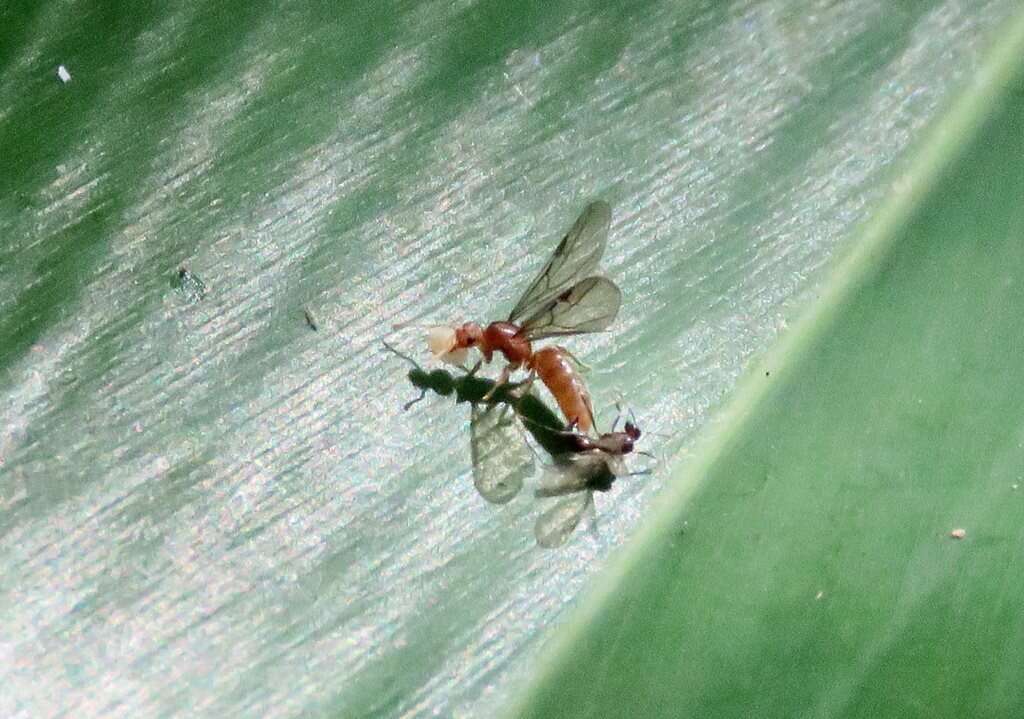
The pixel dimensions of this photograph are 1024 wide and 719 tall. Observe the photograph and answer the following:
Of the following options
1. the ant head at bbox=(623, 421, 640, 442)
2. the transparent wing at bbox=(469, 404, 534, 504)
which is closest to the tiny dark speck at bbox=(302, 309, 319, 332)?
the transparent wing at bbox=(469, 404, 534, 504)

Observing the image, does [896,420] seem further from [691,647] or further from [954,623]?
[691,647]

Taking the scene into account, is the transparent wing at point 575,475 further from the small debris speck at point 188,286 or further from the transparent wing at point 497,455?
the small debris speck at point 188,286

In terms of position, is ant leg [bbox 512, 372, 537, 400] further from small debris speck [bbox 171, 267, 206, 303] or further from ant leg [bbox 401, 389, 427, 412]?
small debris speck [bbox 171, 267, 206, 303]

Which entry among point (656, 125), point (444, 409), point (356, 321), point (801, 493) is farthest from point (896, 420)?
point (356, 321)

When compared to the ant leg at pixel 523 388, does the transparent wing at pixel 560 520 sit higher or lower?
lower

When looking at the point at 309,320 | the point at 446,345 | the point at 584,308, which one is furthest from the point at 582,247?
the point at 309,320

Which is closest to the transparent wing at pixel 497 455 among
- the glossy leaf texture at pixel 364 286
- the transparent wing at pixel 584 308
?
the glossy leaf texture at pixel 364 286
